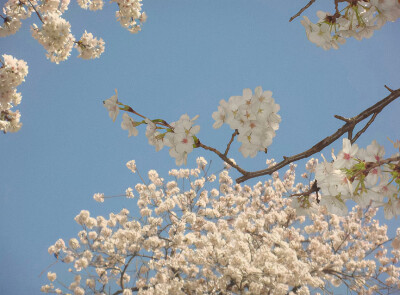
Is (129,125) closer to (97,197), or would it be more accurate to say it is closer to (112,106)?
(112,106)

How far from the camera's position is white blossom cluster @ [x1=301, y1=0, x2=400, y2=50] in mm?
1362

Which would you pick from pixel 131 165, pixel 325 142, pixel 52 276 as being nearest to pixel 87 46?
pixel 131 165

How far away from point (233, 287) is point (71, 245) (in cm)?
533

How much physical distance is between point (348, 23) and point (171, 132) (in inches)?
39.6

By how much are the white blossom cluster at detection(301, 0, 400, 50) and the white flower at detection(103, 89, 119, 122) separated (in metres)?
0.97

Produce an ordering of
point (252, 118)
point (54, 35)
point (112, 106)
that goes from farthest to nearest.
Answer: point (54, 35) < point (112, 106) < point (252, 118)

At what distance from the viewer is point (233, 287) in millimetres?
4762

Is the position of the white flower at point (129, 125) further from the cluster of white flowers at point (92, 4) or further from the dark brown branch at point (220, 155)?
the cluster of white flowers at point (92, 4)

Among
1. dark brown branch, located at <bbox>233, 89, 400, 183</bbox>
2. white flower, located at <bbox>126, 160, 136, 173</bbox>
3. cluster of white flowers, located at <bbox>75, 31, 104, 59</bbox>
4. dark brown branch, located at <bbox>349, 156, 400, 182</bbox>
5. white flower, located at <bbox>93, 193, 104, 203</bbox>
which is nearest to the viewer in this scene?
dark brown branch, located at <bbox>349, 156, 400, 182</bbox>

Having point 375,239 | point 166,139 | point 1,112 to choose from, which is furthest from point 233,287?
point 375,239

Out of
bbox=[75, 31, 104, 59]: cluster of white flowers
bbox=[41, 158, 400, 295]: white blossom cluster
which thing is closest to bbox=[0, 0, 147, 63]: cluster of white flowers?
bbox=[75, 31, 104, 59]: cluster of white flowers

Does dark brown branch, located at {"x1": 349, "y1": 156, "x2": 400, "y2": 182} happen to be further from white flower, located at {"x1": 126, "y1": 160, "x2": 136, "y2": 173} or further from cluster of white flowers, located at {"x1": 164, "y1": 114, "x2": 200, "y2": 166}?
white flower, located at {"x1": 126, "y1": 160, "x2": 136, "y2": 173}

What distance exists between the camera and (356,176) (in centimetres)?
101

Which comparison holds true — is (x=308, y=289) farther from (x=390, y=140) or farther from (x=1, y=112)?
(x=1, y=112)
